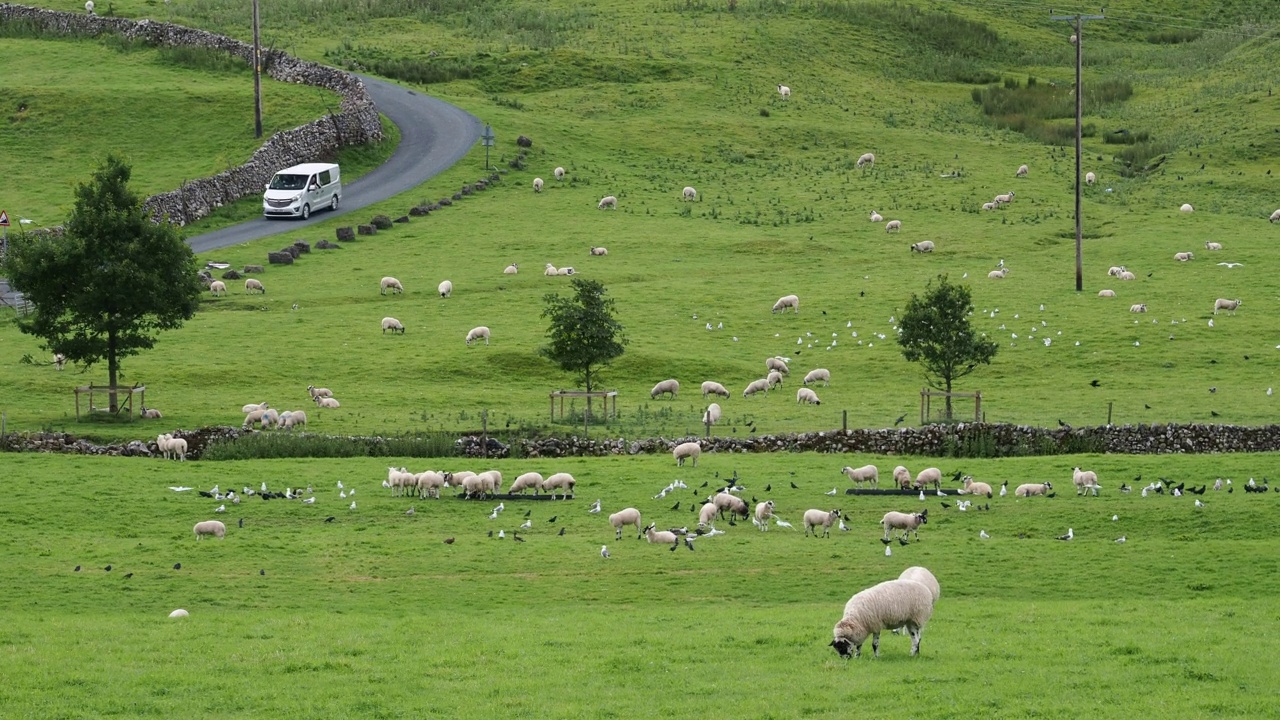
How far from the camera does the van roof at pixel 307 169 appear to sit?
8356 centimetres

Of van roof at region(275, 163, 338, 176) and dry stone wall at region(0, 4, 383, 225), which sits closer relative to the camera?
dry stone wall at region(0, 4, 383, 225)

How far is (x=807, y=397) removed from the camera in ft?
167

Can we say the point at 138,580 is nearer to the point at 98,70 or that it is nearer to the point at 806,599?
the point at 806,599

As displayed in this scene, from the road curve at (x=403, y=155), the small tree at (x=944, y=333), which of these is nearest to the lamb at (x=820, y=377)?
the small tree at (x=944, y=333)

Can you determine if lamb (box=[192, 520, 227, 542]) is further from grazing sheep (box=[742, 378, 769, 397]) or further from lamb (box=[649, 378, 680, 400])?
grazing sheep (box=[742, 378, 769, 397])

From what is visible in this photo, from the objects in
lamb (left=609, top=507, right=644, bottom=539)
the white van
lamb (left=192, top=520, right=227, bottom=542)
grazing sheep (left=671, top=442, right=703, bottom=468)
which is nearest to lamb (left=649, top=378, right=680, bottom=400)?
grazing sheep (left=671, top=442, right=703, bottom=468)

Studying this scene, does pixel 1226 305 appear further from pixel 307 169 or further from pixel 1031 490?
pixel 307 169

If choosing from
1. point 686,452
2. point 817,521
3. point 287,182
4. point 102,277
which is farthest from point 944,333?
point 287,182

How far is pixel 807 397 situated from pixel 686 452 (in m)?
9.79

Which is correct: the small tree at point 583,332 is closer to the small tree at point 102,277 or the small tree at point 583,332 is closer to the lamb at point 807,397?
the lamb at point 807,397

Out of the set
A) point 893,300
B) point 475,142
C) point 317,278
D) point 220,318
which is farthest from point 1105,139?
point 220,318

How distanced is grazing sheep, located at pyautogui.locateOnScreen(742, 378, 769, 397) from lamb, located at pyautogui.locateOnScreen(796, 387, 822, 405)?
1.91 metres

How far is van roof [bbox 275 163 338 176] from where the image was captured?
83562 mm

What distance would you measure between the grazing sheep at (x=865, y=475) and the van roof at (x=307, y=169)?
50.9 meters
